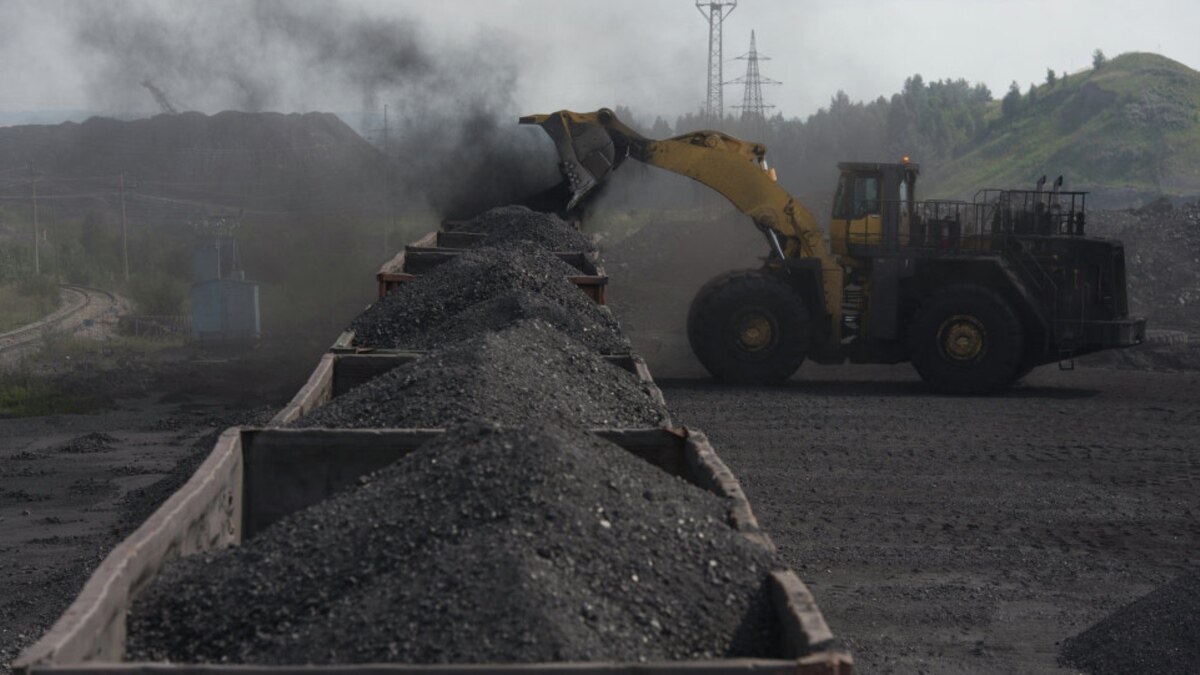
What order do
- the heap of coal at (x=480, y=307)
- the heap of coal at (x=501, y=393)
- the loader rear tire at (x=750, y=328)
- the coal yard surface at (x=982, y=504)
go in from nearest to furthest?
the heap of coal at (x=501, y=393)
the coal yard surface at (x=982, y=504)
the heap of coal at (x=480, y=307)
the loader rear tire at (x=750, y=328)

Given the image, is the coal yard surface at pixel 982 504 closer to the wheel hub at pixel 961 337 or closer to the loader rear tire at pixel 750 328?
the loader rear tire at pixel 750 328

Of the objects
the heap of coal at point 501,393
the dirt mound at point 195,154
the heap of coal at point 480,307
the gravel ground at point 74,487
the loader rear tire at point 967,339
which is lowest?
the gravel ground at point 74,487

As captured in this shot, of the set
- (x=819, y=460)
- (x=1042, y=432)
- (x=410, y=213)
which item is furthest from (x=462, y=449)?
(x=410, y=213)

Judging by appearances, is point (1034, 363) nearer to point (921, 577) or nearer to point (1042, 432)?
point (1042, 432)

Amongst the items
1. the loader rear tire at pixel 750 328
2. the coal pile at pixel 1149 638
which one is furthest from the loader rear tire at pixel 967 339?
the coal pile at pixel 1149 638

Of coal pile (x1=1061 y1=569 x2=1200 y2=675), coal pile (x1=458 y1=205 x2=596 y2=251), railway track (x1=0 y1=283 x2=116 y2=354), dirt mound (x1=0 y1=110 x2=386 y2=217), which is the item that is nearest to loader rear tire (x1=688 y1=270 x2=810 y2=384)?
coal pile (x1=458 y1=205 x2=596 y2=251)

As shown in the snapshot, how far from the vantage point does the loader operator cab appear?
18703 mm

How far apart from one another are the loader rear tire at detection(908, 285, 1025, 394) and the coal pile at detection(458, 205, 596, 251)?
4.76 m

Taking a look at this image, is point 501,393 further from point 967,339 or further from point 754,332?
point 967,339

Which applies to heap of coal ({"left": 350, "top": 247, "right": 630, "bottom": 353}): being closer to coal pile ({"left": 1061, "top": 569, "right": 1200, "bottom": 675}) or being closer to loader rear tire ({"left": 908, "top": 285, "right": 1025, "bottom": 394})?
coal pile ({"left": 1061, "top": 569, "right": 1200, "bottom": 675})

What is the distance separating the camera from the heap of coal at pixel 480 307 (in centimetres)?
931

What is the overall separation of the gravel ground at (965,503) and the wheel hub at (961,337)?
679 millimetres

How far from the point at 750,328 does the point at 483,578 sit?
15.2 meters

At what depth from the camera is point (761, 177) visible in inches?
766
